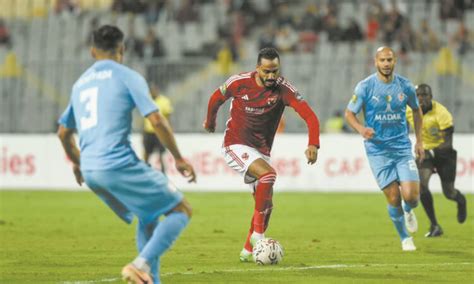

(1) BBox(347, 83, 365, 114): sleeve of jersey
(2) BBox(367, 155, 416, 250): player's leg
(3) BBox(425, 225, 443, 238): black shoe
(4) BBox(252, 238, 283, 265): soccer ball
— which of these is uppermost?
(1) BBox(347, 83, 365, 114): sleeve of jersey

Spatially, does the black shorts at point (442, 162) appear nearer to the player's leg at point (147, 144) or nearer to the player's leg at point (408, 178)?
the player's leg at point (408, 178)

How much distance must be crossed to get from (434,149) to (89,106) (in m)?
9.15

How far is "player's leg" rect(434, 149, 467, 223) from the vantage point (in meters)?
17.0

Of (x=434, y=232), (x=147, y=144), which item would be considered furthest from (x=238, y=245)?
(x=147, y=144)

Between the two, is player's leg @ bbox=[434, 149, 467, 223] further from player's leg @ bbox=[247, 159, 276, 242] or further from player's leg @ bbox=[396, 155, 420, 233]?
player's leg @ bbox=[247, 159, 276, 242]

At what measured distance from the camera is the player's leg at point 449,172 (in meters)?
17.0

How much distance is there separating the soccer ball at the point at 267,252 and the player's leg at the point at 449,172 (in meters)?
5.29

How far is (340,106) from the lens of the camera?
29.1 m

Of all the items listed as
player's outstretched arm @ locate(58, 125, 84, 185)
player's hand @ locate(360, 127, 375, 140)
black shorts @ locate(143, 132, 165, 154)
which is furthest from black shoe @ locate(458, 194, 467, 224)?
black shorts @ locate(143, 132, 165, 154)

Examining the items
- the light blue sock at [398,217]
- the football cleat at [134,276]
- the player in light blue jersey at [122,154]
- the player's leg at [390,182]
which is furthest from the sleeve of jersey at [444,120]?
the football cleat at [134,276]

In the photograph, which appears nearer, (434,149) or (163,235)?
(163,235)

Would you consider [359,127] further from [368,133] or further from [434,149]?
[434,149]

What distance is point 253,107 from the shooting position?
519 inches

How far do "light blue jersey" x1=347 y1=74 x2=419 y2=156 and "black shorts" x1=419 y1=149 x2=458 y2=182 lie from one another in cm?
283
